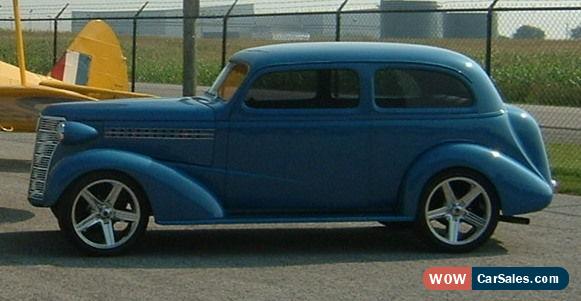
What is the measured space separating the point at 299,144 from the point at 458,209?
127cm

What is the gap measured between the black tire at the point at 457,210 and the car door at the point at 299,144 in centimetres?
47

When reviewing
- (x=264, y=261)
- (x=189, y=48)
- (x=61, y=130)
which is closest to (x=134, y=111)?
(x=61, y=130)

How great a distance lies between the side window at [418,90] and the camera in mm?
8367

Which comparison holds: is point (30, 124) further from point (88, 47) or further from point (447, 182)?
point (447, 182)

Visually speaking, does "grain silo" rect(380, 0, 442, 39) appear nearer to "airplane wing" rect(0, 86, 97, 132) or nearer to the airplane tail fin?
the airplane tail fin

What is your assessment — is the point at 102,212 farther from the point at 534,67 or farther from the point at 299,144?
the point at 534,67

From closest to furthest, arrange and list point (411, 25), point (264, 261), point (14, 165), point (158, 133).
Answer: point (264, 261) < point (158, 133) < point (14, 165) < point (411, 25)

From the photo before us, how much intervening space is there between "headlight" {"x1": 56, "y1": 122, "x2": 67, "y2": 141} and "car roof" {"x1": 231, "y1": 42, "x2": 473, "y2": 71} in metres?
1.46

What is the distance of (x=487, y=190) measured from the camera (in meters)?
8.27

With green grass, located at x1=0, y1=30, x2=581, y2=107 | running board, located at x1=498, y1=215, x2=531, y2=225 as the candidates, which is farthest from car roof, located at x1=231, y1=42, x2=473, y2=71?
green grass, located at x1=0, y1=30, x2=581, y2=107

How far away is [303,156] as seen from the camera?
8.21 m

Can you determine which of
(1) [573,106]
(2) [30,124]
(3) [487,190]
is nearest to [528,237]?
(3) [487,190]

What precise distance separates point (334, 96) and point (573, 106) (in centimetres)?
1890

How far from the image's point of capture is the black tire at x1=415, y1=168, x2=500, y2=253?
824 cm
